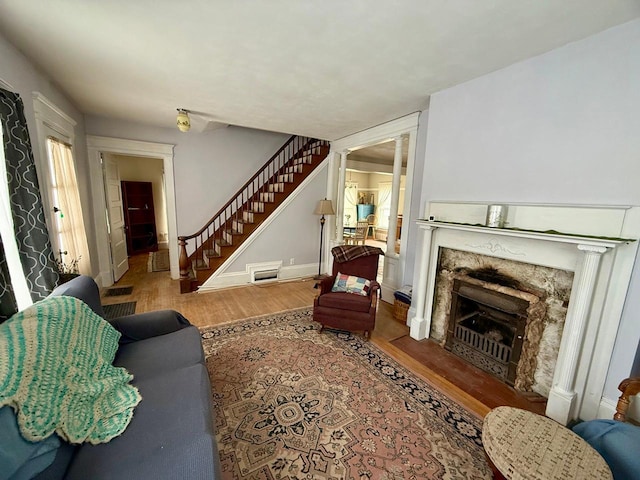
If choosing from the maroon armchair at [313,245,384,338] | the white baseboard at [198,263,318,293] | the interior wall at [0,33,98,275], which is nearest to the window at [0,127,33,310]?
the interior wall at [0,33,98,275]

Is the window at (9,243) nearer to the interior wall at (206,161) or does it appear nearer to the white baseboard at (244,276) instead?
the white baseboard at (244,276)

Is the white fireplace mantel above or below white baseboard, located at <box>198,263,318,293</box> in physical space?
above

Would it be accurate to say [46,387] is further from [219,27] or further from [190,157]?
[190,157]

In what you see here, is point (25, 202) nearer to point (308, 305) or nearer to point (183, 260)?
point (183, 260)

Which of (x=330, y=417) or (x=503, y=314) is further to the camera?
(x=503, y=314)

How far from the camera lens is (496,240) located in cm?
228

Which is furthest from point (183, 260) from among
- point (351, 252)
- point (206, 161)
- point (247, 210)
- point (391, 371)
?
point (391, 371)

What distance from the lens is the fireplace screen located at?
2.20 m

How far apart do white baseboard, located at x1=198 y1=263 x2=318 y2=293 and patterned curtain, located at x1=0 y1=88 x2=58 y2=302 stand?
220 cm

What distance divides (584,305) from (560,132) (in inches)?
48.4

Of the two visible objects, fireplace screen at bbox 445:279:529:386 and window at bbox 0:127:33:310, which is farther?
fireplace screen at bbox 445:279:529:386

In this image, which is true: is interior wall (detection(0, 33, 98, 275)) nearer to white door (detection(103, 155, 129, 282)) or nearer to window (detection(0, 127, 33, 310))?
white door (detection(103, 155, 129, 282))

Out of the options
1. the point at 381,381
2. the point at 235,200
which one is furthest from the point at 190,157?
the point at 381,381

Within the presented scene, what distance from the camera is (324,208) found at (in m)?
4.63
